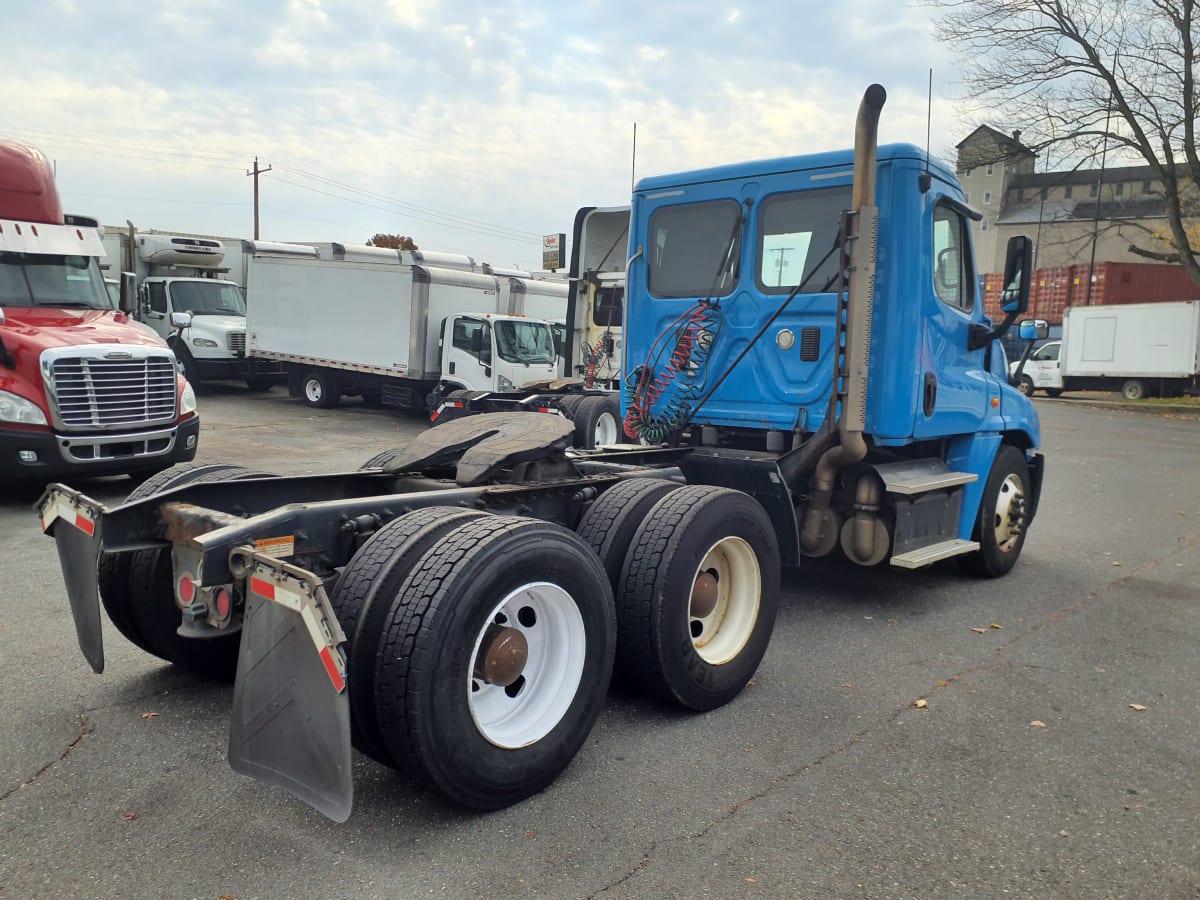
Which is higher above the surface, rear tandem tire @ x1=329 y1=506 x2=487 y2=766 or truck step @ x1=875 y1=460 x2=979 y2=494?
truck step @ x1=875 y1=460 x2=979 y2=494

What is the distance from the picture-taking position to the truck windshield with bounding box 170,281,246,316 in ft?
68.2

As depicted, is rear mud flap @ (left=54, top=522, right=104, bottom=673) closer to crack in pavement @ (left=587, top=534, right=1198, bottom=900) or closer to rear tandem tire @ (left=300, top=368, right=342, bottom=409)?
crack in pavement @ (left=587, top=534, right=1198, bottom=900)

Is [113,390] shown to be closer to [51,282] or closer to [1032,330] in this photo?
[51,282]

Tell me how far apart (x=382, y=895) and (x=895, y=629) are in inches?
148

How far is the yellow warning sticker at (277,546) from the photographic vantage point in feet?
11.0

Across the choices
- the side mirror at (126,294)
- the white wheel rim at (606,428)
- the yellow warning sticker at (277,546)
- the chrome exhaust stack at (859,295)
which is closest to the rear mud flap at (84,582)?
the yellow warning sticker at (277,546)

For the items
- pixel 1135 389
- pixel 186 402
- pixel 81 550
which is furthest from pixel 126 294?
pixel 1135 389

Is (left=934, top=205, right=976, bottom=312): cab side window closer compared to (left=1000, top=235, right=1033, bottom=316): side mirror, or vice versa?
(left=934, top=205, right=976, bottom=312): cab side window

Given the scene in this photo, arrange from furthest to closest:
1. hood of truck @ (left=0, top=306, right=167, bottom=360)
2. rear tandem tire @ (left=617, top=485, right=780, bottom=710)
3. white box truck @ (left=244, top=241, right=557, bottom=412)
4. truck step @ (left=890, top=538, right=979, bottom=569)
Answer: white box truck @ (left=244, top=241, right=557, bottom=412) < hood of truck @ (left=0, top=306, right=167, bottom=360) < truck step @ (left=890, top=538, right=979, bottom=569) < rear tandem tire @ (left=617, top=485, right=780, bottom=710)

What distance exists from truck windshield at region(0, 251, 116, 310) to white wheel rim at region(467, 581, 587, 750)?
8196 mm

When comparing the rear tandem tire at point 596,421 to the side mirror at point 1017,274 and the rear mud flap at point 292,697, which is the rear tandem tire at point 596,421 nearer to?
the side mirror at point 1017,274

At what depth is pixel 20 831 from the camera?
120 inches

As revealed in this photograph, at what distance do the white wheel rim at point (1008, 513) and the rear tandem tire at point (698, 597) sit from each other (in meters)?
2.92

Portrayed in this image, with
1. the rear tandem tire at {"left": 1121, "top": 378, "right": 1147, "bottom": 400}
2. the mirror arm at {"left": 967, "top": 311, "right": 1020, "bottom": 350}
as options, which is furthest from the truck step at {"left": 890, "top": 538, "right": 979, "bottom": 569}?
the rear tandem tire at {"left": 1121, "top": 378, "right": 1147, "bottom": 400}
